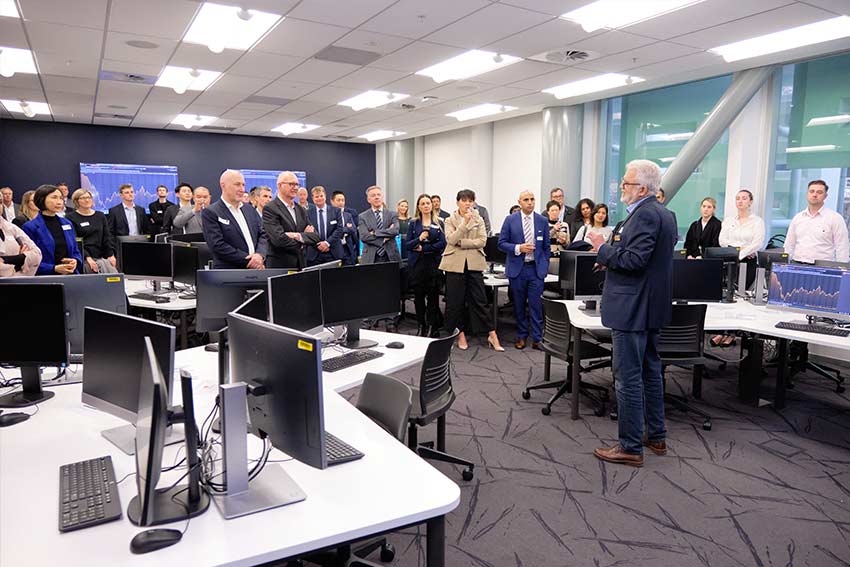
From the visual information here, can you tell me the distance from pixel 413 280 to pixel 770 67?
4886mm

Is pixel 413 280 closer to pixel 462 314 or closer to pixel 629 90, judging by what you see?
pixel 462 314

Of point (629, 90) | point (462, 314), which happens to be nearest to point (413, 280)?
point (462, 314)

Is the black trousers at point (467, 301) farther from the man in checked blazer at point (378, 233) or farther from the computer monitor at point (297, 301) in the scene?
the computer monitor at point (297, 301)

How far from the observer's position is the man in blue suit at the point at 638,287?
3.04m

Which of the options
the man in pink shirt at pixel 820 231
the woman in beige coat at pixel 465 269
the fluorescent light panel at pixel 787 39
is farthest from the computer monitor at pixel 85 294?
the fluorescent light panel at pixel 787 39

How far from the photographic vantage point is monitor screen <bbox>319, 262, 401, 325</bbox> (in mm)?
3131

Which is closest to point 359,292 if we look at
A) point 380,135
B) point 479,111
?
point 479,111

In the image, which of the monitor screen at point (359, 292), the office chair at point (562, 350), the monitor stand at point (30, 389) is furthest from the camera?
the office chair at point (562, 350)

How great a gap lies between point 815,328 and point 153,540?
4.13 meters

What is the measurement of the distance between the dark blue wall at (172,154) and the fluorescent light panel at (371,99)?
4647 millimetres

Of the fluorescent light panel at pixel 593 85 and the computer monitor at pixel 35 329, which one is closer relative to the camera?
the computer monitor at pixel 35 329

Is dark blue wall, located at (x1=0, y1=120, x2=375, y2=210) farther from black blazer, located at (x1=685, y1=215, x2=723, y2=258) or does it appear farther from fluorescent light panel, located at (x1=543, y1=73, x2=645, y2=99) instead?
black blazer, located at (x1=685, y1=215, x2=723, y2=258)

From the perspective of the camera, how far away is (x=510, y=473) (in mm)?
3318

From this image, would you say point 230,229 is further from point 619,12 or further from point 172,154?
point 172,154
